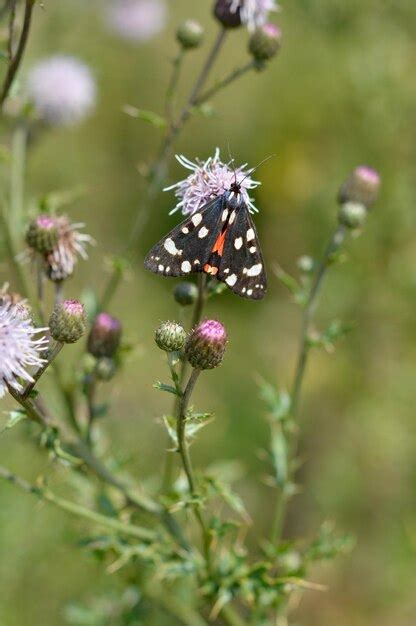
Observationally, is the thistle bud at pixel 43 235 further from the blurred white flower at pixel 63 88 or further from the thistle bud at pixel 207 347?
the blurred white flower at pixel 63 88

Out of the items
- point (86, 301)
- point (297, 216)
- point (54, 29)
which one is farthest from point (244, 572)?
point (297, 216)

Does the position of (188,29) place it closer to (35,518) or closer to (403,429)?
(35,518)

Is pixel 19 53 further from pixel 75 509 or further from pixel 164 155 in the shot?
pixel 75 509

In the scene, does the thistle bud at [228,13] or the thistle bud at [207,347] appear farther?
the thistle bud at [228,13]

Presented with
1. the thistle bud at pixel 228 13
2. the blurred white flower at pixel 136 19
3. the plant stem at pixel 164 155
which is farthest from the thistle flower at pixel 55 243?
the blurred white flower at pixel 136 19

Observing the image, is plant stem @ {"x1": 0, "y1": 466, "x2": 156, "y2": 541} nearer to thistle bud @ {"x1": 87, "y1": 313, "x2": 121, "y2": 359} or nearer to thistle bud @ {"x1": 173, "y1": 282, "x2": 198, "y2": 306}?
thistle bud @ {"x1": 87, "y1": 313, "x2": 121, "y2": 359}
